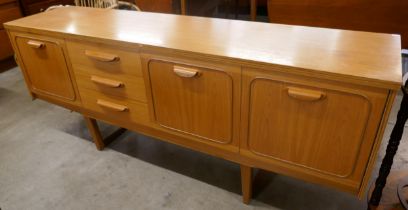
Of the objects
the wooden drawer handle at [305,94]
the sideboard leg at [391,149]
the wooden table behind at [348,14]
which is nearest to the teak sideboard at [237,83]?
the wooden drawer handle at [305,94]

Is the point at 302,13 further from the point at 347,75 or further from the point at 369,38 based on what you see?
the point at 347,75

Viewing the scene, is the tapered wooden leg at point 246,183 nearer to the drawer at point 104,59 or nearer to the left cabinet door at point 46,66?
the drawer at point 104,59

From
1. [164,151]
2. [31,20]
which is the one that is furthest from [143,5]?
[164,151]

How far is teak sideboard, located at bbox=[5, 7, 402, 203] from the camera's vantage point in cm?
92

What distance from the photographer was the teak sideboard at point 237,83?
0.92 m

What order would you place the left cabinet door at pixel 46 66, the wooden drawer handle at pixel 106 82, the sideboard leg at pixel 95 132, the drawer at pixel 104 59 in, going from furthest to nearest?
the sideboard leg at pixel 95 132
the left cabinet door at pixel 46 66
the wooden drawer handle at pixel 106 82
the drawer at pixel 104 59

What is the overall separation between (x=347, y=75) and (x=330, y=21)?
1.48m

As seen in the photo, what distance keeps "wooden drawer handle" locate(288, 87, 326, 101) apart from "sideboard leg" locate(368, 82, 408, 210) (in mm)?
259

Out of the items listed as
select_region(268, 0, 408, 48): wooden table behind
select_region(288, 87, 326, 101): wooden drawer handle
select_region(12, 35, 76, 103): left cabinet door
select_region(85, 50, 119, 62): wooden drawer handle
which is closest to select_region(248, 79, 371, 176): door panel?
select_region(288, 87, 326, 101): wooden drawer handle

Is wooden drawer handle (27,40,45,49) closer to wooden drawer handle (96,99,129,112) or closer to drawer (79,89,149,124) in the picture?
drawer (79,89,149,124)

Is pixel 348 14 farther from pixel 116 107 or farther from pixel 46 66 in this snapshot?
pixel 46 66

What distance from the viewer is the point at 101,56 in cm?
133

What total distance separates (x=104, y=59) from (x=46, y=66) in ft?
1.49

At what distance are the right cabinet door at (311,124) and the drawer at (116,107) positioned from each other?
530mm
